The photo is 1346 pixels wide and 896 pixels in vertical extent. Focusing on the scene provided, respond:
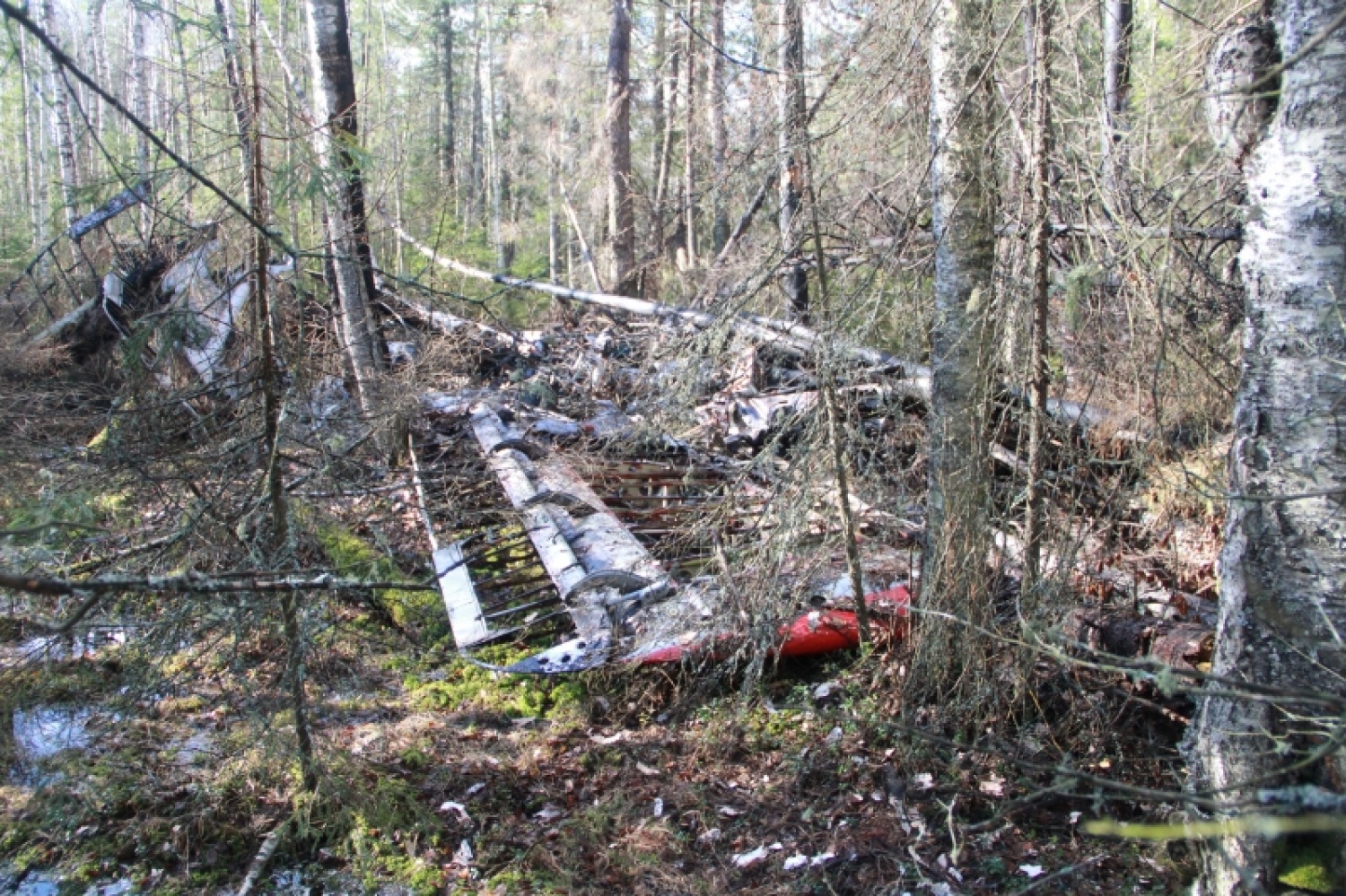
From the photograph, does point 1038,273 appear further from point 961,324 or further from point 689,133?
point 689,133

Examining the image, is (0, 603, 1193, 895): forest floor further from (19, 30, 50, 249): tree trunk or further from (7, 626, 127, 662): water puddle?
(19, 30, 50, 249): tree trunk

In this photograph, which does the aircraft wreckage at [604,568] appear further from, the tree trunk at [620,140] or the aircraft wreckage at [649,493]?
the tree trunk at [620,140]

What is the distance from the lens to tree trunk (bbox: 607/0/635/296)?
15.8 meters

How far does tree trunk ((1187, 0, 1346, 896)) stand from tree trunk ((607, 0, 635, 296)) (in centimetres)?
1322

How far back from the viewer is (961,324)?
4.33 meters

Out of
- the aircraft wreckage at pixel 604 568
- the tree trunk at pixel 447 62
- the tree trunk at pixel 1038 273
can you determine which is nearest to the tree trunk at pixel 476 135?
the tree trunk at pixel 447 62

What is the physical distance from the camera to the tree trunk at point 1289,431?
8.86ft

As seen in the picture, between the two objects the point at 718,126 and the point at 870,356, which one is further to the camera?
the point at 718,126

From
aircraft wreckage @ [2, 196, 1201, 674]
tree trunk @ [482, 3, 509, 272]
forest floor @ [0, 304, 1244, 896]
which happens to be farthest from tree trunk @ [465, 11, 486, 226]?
forest floor @ [0, 304, 1244, 896]

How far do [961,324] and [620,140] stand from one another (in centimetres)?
1335

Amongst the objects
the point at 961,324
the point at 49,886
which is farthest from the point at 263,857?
the point at 961,324

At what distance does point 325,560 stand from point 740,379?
494 cm

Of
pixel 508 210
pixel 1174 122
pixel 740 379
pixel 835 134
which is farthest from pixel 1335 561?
pixel 508 210

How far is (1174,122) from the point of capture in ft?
12.8
